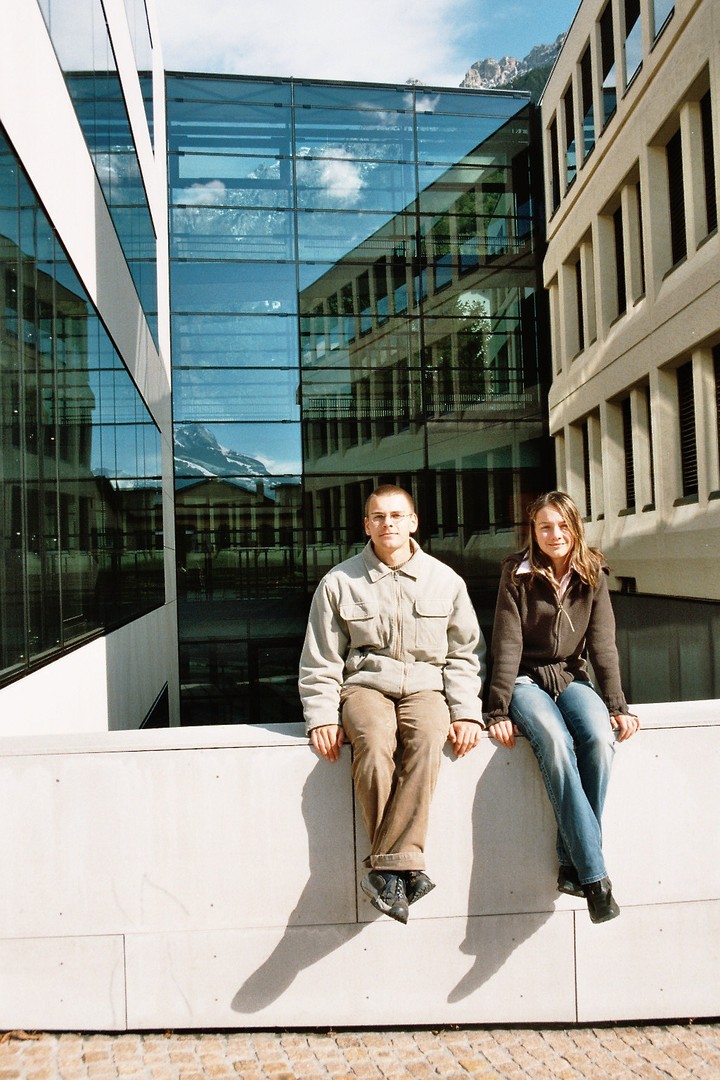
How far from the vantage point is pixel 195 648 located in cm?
2147

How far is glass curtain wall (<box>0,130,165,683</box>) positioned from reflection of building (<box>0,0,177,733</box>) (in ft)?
0.06

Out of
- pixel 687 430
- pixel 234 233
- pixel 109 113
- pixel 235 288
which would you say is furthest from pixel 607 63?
pixel 109 113

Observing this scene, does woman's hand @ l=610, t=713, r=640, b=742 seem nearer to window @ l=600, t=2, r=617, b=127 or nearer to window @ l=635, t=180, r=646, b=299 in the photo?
window @ l=635, t=180, r=646, b=299

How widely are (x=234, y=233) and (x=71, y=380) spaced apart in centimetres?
1522

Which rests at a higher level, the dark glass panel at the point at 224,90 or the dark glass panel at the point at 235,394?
the dark glass panel at the point at 224,90

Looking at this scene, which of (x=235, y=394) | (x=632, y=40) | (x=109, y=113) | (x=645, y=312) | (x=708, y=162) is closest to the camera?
(x=109, y=113)

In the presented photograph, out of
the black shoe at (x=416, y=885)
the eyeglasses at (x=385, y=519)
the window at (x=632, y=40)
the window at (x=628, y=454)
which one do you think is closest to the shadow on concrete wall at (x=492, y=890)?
the black shoe at (x=416, y=885)

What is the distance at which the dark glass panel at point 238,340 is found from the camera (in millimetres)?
22078

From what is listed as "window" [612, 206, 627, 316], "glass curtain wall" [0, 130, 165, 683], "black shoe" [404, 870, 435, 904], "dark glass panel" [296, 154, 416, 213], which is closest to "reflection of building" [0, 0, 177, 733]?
"glass curtain wall" [0, 130, 165, 683]

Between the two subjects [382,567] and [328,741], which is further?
[382,567]

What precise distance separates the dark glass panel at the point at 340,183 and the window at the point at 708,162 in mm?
9735

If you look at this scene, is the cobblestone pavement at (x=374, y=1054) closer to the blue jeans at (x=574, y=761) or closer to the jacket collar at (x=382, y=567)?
the blue jeans at (x=574, y=761)

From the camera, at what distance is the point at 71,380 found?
26.8ft

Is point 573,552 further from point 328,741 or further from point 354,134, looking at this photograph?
point 354,134
